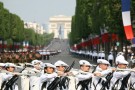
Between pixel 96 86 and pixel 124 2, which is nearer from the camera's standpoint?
pixel 96 86

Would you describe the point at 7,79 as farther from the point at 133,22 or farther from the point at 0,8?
the point at 0,8

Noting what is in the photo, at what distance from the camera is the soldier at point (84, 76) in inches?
563

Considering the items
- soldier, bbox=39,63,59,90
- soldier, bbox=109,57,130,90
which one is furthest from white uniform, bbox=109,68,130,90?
soldier, bbox=39,63,59,90

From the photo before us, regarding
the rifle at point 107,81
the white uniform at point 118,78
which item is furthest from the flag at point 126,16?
the white uniform at point 118,78

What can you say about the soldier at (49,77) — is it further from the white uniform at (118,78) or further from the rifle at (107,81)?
the white uniform at (118,78)

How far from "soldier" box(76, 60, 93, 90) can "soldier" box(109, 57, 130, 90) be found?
0.60 m

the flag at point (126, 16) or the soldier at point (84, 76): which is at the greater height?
the flag at point (126, 16)

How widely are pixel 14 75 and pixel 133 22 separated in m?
37.5

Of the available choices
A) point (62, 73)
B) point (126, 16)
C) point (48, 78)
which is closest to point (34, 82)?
point (48, 78)

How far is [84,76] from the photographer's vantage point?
14250 mm

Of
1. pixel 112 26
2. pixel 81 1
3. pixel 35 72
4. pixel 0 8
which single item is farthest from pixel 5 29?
pixel 35 72

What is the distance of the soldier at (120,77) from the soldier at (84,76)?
23.6 inches

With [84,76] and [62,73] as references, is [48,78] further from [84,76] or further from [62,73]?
[84,76]

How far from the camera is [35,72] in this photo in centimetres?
1698
